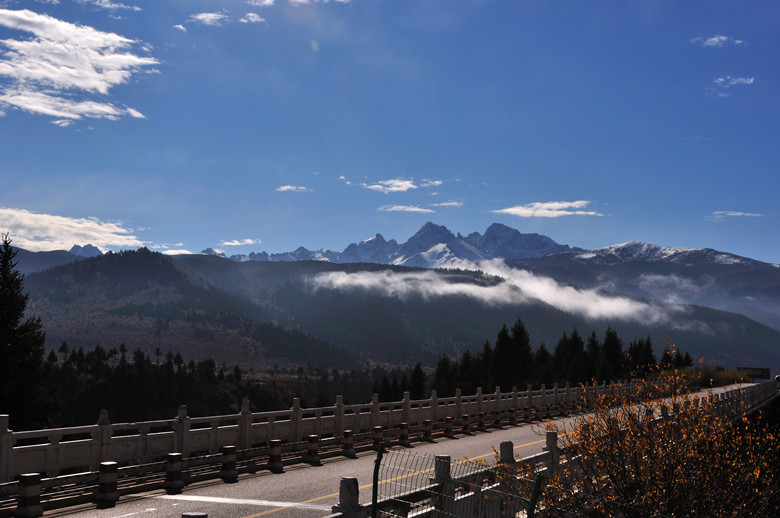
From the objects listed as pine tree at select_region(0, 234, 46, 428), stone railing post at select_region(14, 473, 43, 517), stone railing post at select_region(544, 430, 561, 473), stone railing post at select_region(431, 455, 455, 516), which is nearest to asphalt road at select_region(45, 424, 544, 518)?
stone railing post at select_region(14, 473, 43, 517)

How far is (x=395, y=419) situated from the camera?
2773 cm

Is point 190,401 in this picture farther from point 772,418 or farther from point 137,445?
point 137,445

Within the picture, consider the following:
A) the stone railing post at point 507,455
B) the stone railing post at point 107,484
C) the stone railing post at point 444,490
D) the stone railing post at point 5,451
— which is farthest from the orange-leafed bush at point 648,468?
the stone railing post at point 5,451

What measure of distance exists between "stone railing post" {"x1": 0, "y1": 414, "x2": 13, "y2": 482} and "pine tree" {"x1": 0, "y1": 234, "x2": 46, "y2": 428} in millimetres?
35397

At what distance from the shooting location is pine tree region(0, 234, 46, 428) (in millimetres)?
44469

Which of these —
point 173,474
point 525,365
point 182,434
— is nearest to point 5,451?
point 173,474

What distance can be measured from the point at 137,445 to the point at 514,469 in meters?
10.8

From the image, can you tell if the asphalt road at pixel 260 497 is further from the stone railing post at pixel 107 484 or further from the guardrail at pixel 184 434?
the guardrail at pixel 184 434

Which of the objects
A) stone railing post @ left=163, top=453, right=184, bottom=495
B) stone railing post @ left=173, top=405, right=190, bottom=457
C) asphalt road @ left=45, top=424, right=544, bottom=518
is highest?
stone railing post @ left=173, top=405, right=190, bottom=457

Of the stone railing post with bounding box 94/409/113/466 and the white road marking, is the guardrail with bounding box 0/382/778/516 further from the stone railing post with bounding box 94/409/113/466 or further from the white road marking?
the white road marking

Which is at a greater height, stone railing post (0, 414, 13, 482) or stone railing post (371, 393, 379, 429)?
stone railing post (0, 414, 13, 482)

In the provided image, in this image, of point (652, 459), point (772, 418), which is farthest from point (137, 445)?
point (772, 418)

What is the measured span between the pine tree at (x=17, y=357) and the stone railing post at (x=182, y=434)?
33461mm

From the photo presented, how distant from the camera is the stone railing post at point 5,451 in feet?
44.1
